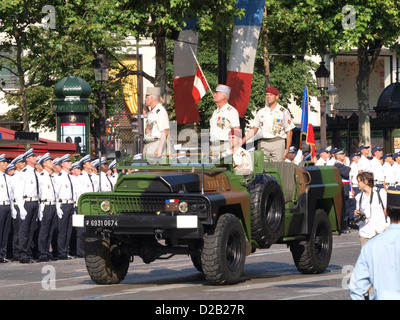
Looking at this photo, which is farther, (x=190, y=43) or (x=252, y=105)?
(x=252, y=105)

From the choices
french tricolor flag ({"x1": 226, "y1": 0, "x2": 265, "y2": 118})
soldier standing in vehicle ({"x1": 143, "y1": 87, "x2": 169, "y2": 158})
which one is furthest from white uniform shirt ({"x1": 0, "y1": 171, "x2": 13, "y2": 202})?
soldier standing in vehicle ({"x1": 143, "y1": 87, "x2": 169, "y2": 158})

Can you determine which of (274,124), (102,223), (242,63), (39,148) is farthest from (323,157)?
(102,223)

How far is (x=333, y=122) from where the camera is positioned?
125ft

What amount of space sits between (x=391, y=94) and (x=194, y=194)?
27735mm

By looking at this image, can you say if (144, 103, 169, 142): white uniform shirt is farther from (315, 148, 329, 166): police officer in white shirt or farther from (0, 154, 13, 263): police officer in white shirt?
(315, 148, 329, 166): police officer in white shirt

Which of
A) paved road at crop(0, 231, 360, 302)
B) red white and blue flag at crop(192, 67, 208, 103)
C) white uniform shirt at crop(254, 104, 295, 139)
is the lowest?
paved road at crop(0, 231, 360, 302)

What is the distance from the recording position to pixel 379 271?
22.9ft

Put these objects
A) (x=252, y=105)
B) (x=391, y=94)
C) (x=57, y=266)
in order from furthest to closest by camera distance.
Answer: (x=252, y=105), (x=391, y=94), (x=57, y=266)

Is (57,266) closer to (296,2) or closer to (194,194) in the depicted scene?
(194,194)

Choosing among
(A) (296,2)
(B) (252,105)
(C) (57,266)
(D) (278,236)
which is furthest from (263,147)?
(B) (252,105)

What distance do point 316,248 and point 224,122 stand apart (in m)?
2.60

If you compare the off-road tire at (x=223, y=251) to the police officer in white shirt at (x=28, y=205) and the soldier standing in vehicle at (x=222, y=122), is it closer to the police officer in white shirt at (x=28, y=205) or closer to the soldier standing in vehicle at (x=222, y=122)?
the soldier standing in vehicle at (x=222, y=122)

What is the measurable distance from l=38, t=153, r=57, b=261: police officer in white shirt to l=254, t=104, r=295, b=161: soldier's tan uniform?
19.4ft

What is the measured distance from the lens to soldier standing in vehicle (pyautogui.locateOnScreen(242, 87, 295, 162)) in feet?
50.7
